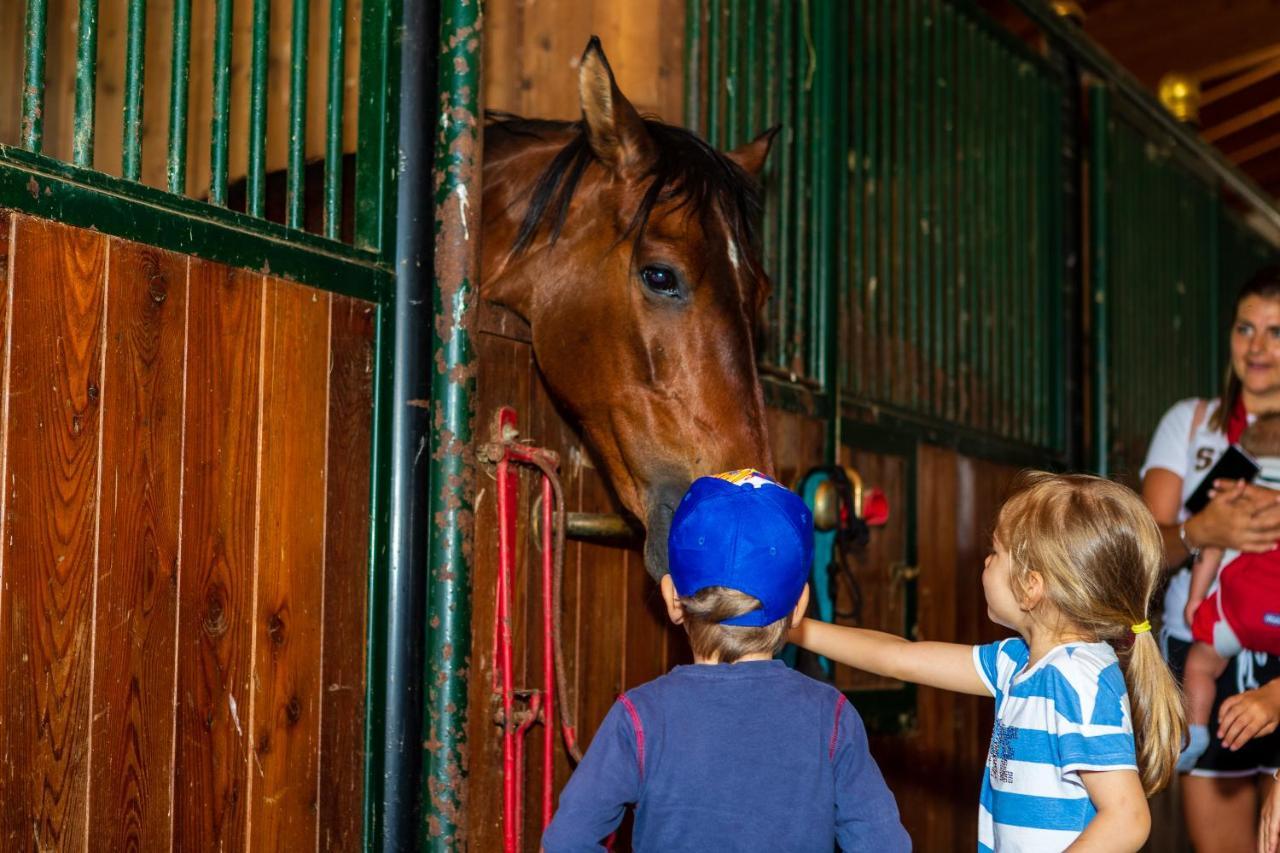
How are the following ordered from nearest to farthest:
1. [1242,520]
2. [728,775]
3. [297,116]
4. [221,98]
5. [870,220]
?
[728,775], [221,98], [297,116], [1242,520], [870,220]

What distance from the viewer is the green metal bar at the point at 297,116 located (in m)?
1.90

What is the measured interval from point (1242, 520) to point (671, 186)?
3.88ft

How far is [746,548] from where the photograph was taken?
1.40m

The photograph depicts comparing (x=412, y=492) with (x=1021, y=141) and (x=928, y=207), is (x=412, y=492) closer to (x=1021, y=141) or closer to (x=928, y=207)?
(x=928, y=207)

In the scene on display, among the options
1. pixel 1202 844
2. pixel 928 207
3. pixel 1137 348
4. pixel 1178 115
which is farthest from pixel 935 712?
pixel 1178 115

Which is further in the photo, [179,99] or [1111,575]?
[179,99]

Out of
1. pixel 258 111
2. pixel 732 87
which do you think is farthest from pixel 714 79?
pixel 258 111

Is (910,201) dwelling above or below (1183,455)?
above

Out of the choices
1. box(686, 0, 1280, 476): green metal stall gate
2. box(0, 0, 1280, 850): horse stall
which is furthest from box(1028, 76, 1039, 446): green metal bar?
box(0, 0, 1280, 850): horse stall

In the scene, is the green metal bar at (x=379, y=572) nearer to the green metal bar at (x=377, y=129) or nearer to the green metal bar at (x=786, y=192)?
the green metal bar at (x=377, y=129)

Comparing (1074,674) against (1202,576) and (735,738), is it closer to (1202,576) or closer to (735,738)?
(735,738)

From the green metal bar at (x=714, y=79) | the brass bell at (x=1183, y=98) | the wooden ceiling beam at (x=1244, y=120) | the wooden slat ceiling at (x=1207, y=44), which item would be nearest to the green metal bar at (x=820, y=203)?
the green metal bar at (x=714, y=79)

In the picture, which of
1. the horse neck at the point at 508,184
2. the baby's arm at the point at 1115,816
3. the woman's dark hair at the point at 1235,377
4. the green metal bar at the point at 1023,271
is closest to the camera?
the baby's arm at the point at 1115,816

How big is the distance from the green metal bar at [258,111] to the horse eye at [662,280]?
0.56m
